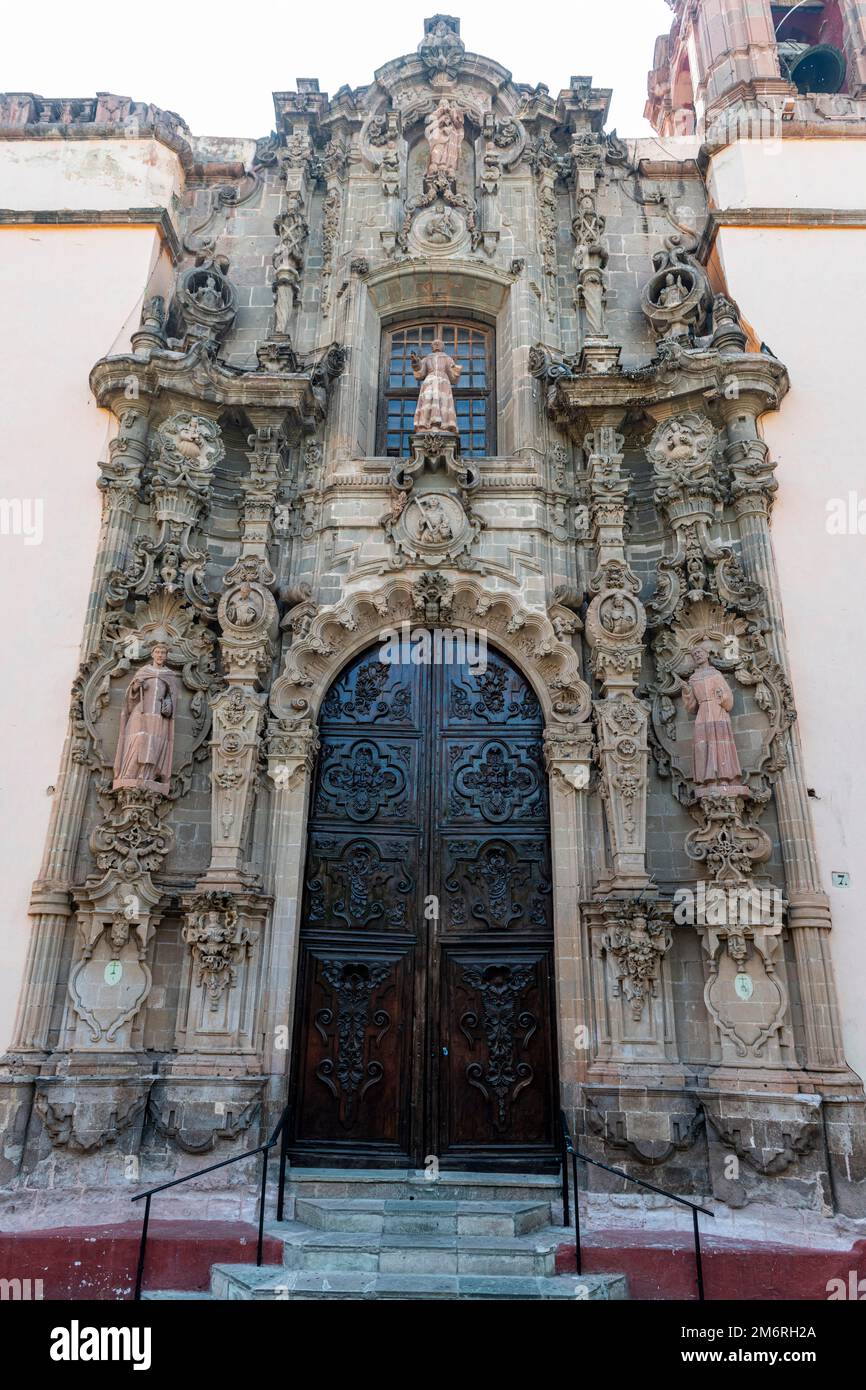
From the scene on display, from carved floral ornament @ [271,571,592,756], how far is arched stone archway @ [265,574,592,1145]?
0.04 feet

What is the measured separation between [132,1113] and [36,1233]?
137cm

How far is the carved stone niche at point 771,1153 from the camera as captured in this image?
8102 millimetres

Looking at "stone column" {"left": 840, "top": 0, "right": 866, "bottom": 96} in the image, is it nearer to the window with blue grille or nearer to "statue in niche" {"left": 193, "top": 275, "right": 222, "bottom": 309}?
the window with blue grille

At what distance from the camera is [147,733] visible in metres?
9.62

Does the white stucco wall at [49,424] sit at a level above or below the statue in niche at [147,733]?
above

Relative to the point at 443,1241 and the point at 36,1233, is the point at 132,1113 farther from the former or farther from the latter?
the point at 443,1241

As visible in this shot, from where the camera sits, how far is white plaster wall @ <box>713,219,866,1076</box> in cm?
943

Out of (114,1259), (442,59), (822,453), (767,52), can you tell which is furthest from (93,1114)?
(767,52)

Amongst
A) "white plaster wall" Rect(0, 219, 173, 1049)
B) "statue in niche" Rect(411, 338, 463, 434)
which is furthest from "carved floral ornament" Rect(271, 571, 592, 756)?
"white plaster wall" Rect(0, 219, 173, 1049)

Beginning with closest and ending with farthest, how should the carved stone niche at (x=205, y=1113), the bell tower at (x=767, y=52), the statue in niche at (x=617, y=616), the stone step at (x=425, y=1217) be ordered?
the stone step at (x=425, y=1217)
the carved stone niche at (x=205, y=1113)
the statue in niche at (x=617, y=616)
the bell tower at (x=767, y=52)

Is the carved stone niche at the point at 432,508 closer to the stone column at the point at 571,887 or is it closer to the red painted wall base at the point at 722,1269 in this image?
the stone column at the point at 571,887

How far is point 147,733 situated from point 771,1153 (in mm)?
6888

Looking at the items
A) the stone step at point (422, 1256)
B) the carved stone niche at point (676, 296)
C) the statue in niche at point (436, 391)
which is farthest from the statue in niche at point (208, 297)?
the stone step at point (422, 1256)

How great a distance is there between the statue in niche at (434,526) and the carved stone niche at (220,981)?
4.40m
